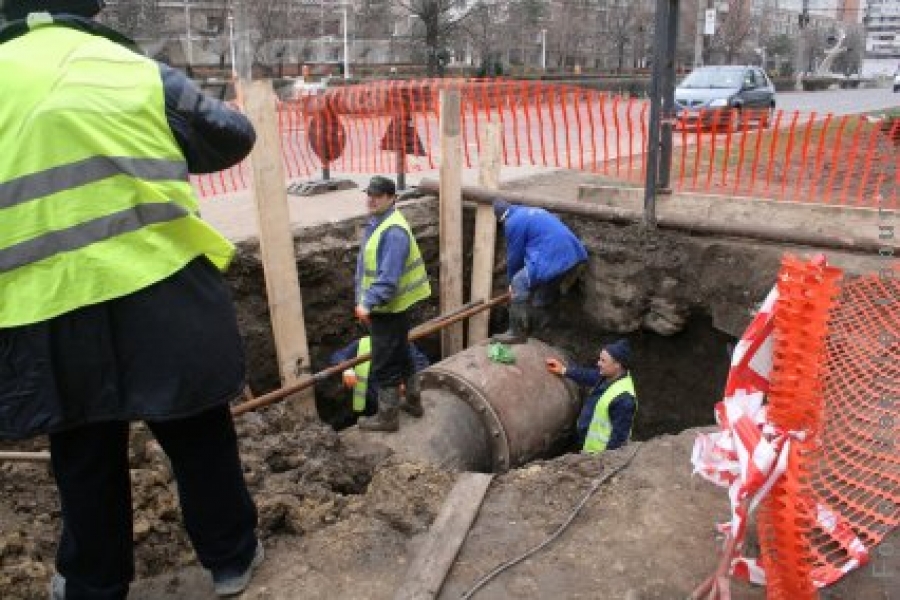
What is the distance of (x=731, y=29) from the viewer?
49531mm

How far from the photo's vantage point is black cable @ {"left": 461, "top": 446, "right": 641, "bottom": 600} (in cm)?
272

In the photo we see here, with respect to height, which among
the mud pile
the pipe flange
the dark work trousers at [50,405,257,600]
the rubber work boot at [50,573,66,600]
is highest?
the dark work trousers at [50,405,257,600]

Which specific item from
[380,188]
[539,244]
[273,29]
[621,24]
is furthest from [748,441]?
[621,24]

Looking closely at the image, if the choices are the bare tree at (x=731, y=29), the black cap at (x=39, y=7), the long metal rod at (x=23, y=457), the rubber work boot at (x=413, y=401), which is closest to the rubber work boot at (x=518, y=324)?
the rubber work boot at (x=413, y=401)

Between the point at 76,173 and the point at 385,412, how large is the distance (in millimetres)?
3428

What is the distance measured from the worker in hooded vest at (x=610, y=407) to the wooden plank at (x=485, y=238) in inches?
74.2

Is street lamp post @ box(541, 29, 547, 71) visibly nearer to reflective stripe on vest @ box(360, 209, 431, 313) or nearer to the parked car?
the parked car

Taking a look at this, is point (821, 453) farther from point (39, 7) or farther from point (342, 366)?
point (342, 366)

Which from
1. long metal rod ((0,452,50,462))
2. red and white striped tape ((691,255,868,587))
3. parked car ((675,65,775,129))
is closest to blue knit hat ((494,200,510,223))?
red and white striped tape ((691,255,868,587))

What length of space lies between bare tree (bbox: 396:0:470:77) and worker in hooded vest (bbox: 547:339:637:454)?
29282 mm

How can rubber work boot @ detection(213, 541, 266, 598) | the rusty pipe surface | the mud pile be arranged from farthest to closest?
1. the rusty pipe surface
2. the mud pile
3. rubber work boot @ detection(213, 541, 266, 598)

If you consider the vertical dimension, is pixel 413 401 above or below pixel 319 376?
below

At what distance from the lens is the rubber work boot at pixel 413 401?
5430mm

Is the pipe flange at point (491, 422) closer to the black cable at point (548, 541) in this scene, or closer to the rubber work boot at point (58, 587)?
the black cable at point (548, 541)
